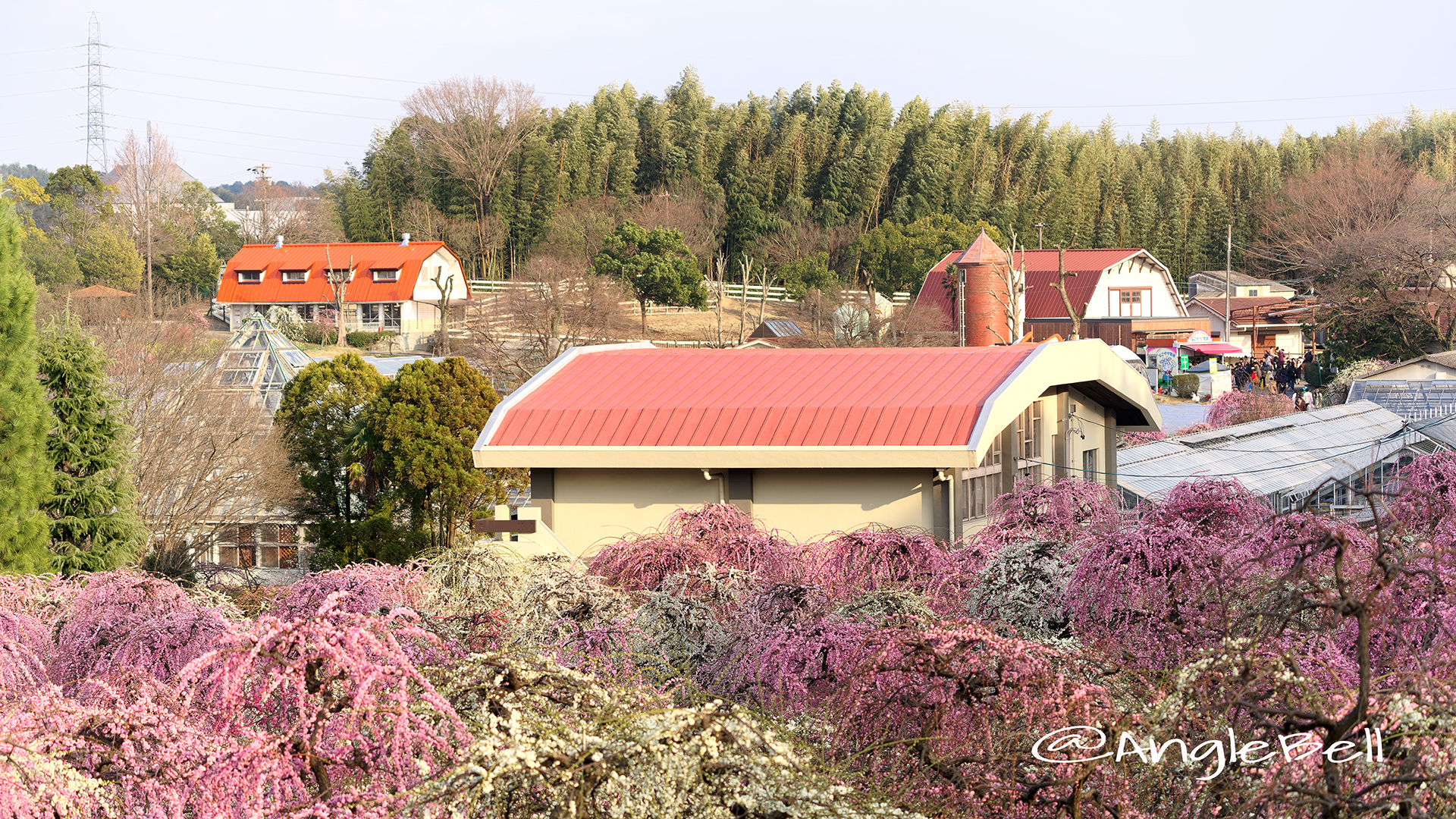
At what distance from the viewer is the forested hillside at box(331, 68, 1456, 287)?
67.2 m

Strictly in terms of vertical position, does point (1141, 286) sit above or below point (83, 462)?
above

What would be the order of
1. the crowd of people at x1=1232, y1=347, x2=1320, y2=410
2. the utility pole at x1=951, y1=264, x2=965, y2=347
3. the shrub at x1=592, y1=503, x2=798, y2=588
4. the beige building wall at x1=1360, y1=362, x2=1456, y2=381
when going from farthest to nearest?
the utility pole at x1=951, y1=264, x2=965, y2=347
the crowd of people at x1=1232, y1=347, x2=1320, y2=410
the beige building wall at x1=1360, y1=362, x2=1456, y2=381
the shrub at x1=592, y1=503, x2=798, y2=588

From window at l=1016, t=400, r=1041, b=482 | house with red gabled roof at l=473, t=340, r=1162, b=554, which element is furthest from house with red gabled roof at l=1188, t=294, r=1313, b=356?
house with red gabled roof at l=473, t=340, r=1162, b=554

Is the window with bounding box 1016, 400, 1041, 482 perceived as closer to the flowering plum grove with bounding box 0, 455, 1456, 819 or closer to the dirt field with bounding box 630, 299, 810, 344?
the flowering plum grove with bounding box 0, 455, 1456, 819

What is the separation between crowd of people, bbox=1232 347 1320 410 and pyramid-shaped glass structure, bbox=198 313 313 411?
2676cm

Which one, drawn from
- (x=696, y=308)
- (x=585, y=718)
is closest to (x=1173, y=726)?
(x=585, y=718)

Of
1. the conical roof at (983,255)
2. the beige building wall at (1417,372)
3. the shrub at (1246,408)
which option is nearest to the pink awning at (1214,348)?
the conical roof at (983,255)

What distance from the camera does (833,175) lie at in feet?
231

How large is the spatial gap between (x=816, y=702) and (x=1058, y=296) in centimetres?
5036

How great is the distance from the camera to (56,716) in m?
4.87

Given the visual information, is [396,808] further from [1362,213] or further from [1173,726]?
[1362,213]

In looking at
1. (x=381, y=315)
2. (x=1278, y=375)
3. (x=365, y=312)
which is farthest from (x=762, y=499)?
(x=365, y=312)

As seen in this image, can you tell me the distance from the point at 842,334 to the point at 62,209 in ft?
133

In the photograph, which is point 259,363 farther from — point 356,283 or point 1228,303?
point 1228,303
